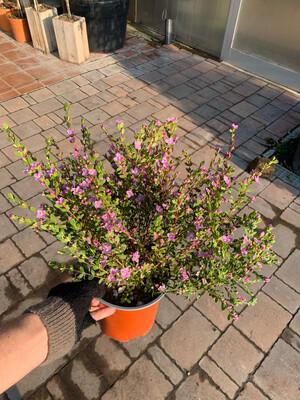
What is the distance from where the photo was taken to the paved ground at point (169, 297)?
104 inches

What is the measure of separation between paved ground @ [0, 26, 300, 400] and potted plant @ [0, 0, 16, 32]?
1772 mm

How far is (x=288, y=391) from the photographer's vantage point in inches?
103

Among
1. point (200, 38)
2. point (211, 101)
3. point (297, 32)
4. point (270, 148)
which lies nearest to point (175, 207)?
point (270, 148)

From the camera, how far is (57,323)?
6.07 feet

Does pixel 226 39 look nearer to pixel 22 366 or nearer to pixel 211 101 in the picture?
pixel 211 101

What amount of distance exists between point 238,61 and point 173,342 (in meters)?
6.60

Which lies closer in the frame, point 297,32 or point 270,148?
point 270,148

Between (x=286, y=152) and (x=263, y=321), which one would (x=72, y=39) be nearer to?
(x=286, y=152)

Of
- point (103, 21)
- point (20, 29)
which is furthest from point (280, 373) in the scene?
point (20, 29)

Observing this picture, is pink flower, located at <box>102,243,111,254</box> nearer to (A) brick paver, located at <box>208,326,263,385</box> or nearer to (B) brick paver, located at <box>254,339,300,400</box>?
(A) brick paver, located at <box>208,326,263,385</box>

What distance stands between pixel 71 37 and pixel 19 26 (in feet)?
6.35

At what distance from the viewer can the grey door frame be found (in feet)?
21.2

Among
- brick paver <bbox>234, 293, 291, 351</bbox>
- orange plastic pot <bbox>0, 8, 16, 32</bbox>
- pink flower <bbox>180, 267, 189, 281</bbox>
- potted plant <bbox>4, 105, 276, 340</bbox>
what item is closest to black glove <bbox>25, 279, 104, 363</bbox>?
potted plant <bbox>4, 105, 276, 340</bbox>

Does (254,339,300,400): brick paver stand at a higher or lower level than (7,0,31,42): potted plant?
lower
